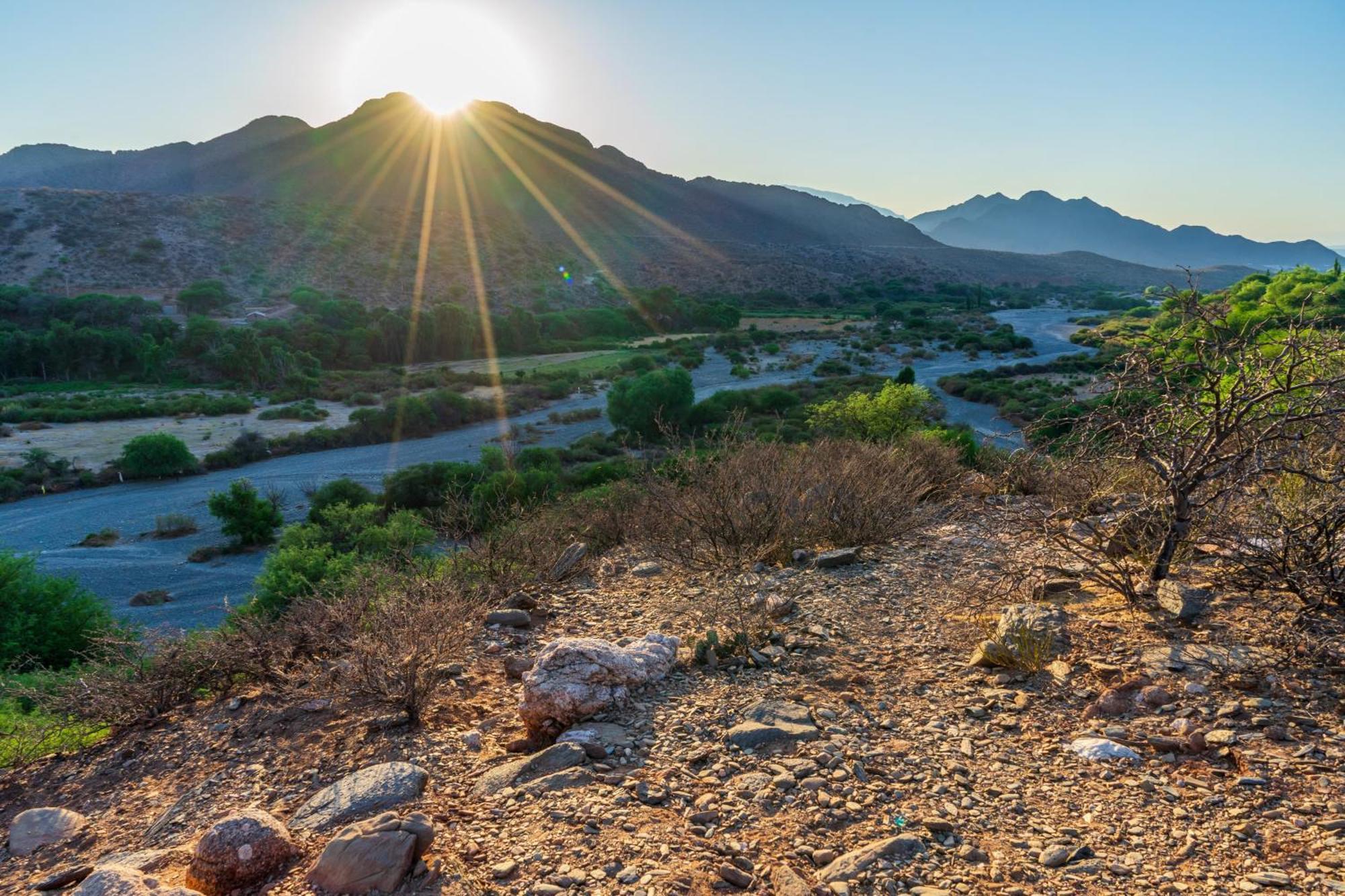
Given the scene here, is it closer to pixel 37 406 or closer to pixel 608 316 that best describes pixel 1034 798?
pixel 37 406

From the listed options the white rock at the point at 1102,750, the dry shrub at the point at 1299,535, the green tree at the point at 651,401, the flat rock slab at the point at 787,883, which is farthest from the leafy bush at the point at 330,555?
the green tree at the point at 651,401

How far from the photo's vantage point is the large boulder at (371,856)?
2.90 metres

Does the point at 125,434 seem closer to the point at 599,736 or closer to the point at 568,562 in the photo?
the point at 568,562

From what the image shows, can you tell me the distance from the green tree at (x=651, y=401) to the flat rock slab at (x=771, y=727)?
2569 centimetres

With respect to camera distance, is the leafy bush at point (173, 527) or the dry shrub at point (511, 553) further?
the leafy bush at point (173, 527)

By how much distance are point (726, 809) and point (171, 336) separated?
5356 cm

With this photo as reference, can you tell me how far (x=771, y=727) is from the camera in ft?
12.9

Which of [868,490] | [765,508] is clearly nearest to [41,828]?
[765,508]

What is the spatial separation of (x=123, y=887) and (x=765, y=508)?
5585mm

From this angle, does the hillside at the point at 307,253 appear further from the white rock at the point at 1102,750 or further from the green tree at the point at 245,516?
the white rock at the point at 1102,750

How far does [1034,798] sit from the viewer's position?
3.23 m

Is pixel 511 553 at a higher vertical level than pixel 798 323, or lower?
lower

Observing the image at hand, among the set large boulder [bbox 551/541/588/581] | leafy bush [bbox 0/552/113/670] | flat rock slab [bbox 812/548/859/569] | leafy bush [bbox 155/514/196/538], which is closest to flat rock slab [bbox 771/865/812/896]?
flat rock slab [bbox 812/548/859/569]

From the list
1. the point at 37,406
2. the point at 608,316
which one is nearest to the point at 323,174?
the point at 608,316
